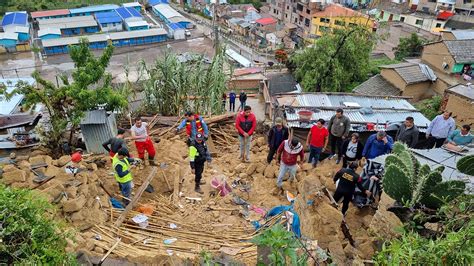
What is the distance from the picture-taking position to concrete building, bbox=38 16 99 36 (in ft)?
167

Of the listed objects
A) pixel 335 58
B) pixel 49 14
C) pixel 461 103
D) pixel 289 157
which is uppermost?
pixel 289 157

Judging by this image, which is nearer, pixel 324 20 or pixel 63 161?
pixel 63 161

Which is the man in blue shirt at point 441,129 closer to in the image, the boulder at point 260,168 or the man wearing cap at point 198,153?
the boulder at point 260,168

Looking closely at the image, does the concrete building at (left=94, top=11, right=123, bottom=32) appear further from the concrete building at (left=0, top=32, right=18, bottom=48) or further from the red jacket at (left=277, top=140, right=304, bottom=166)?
the red jacket at (left=277, top=140, right=304, bottom=166)

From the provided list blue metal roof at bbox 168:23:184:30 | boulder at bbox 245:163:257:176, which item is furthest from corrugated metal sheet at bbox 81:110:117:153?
blue metal roof at bbox 168:23:184:30

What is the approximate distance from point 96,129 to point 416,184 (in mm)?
9016

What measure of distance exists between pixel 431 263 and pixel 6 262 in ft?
14.3

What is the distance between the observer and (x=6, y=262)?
3652 mm

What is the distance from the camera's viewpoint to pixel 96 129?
35.0 ft

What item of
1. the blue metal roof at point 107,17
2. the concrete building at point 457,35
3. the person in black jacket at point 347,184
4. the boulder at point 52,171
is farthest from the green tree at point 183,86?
the blue metal roof at point 107,17

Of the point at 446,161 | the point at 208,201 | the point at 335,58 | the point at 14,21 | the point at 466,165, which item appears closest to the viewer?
the point at 466,165

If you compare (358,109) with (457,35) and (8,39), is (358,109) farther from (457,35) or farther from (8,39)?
(8,39)

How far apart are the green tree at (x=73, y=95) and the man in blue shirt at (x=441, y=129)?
907cm

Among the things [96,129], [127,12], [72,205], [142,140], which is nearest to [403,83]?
[142,140]
